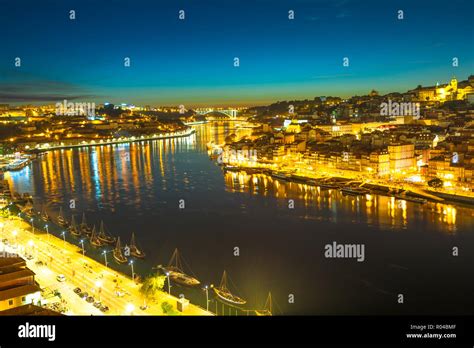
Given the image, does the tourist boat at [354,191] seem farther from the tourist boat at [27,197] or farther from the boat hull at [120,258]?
the tourist boat at [27,197]

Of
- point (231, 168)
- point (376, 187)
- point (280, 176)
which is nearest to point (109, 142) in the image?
point (231, 168)

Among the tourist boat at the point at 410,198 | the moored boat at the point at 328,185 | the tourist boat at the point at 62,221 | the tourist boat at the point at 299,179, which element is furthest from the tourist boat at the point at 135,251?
the tourist boat at the point at 299,179

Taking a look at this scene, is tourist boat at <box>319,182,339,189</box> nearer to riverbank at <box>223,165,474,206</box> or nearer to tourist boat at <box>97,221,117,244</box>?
riverbank at <box>223,165,474,206</box>

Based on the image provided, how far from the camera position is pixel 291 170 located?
11164 mm

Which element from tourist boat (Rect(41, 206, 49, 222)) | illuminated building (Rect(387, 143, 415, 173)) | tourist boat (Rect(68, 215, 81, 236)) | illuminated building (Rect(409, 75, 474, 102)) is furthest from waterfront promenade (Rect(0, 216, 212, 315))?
illuminated building (Rect(409, 75, 474, 102))

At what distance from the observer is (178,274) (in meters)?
4.22

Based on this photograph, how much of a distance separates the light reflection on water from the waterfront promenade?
550mm

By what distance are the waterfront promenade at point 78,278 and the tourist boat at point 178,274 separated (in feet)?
1.39

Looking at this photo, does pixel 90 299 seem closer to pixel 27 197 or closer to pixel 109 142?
pixel 27 197

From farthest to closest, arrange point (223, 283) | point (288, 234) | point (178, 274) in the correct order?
1. point (288, 234)
2. point (178, 274)
3. point (223, 283)

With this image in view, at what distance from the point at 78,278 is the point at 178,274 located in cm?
91

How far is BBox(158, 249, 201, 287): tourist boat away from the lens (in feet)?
13.4

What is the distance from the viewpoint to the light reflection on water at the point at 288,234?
154 inches

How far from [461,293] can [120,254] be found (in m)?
3.36
